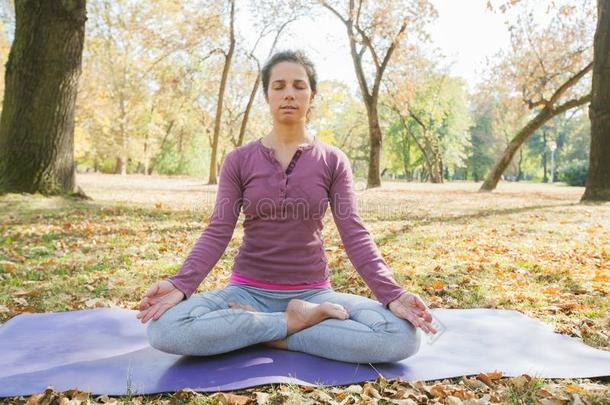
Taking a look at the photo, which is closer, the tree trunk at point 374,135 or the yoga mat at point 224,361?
the yoga mat at point 224,361

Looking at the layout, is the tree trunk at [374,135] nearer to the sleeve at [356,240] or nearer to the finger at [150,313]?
the sleeve at [356,240]

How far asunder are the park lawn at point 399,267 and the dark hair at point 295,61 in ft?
6.03

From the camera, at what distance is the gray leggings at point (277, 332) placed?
2682 mm

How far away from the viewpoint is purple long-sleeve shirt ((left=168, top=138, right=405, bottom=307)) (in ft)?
9.78

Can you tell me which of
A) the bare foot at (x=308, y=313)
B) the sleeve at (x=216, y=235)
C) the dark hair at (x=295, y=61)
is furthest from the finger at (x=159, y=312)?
the dark hair at (x=295, y=61)

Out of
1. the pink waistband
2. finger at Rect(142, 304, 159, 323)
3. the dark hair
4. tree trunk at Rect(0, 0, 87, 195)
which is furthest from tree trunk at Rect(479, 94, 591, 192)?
finger at Rect(142, 304, 159, 323)

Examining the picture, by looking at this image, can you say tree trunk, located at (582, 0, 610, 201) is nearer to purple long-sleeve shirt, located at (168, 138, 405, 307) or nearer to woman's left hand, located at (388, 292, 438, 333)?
purple long-sleeve shirt, located at (168, 138, 405, 307)

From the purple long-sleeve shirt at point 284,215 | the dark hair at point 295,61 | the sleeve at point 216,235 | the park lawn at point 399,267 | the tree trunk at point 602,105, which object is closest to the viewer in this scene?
the park lawn at point 399,267

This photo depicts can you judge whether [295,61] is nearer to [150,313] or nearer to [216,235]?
[216,235]

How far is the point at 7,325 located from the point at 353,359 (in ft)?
7.91

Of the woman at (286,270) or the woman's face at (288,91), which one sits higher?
the woman's face at (288,91)

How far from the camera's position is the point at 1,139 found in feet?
28.2

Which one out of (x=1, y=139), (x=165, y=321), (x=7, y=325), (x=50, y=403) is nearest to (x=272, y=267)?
(x=165, y=321)

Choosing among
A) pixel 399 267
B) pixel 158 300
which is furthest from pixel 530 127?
pixel 158 300
